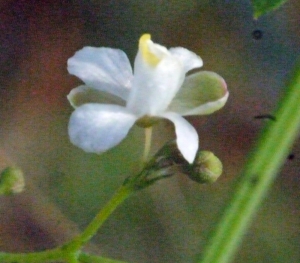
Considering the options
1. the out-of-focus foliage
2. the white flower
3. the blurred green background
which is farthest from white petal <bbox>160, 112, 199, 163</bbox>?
the blurred green background

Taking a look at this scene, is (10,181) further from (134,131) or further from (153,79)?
(134,131)

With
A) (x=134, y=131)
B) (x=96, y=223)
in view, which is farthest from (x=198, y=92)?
(x=134, y=131)

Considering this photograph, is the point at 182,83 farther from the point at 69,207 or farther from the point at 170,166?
the point at 69,207

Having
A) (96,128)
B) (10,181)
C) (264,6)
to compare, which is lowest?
(10,181)

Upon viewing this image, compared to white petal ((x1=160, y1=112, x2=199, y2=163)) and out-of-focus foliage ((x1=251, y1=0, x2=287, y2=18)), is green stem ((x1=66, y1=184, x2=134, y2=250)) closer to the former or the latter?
white petal ((x1=160, y1=112, x2=199, y2=163))

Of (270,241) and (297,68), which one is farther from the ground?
(297,68)

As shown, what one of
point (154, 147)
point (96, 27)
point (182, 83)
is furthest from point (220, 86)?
point (96, 27)
